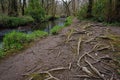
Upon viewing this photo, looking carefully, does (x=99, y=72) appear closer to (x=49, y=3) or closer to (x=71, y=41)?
(x=71, y=41)

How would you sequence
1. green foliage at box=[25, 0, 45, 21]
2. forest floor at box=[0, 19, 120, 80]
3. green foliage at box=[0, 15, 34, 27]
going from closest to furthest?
forest floor at box=[0, 19, 120, 80] < green foliage at box=[0, 15, 34, 27] < green foliage at box=[25, 0, 45, 21]

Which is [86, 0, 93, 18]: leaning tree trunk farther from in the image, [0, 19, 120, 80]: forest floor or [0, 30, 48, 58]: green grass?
[0, 19, 120, 80]: forest floor

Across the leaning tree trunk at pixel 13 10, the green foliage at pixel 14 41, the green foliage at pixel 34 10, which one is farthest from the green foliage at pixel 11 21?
the green foliage at pixel 14 41

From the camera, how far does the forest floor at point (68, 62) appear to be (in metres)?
5.63

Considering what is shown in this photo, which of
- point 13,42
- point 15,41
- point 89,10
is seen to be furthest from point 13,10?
point 13,42

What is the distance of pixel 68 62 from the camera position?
673 cm

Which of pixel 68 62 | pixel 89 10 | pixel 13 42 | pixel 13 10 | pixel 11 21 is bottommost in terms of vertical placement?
pixel 68 62

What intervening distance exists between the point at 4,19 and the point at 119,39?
1713 centimetres

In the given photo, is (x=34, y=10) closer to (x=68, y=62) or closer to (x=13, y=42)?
(x=13, y=42)

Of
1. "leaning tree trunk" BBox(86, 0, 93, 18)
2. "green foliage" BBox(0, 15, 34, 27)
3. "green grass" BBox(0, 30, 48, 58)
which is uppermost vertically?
"leaning tree trunk" BBox(86, 0, 93, 18)


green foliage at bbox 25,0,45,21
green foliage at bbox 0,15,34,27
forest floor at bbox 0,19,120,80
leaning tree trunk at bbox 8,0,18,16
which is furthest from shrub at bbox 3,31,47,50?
green foliage at bbox 25,0,45,21

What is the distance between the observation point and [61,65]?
21.4ft

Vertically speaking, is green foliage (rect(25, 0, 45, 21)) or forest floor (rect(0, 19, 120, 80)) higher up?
green foliage (rect(25, 0, 45, 21))

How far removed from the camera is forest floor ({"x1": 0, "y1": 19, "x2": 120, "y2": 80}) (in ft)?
18.5
